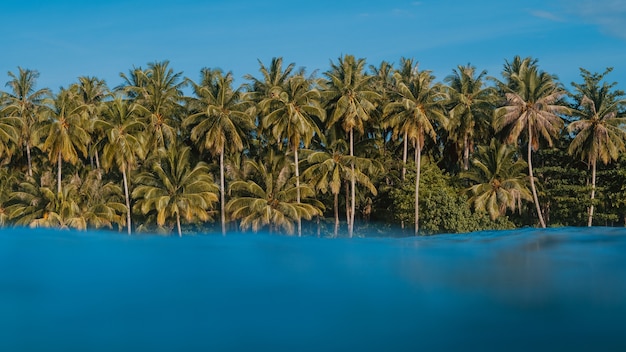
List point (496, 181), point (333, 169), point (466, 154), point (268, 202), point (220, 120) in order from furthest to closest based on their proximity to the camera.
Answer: point (466, 154) → point (496, 181) → point (333, 169) → point (220, 120) → point (268, 202)

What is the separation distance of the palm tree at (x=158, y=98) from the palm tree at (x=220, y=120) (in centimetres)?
174

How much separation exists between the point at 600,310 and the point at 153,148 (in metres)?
27.6

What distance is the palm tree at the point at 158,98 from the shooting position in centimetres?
3494

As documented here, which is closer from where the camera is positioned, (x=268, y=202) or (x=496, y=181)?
(x=268, y=202)

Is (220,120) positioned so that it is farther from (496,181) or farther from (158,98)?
(496,181)

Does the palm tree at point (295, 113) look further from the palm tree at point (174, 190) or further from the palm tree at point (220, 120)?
the palm tree at point (174, 190)

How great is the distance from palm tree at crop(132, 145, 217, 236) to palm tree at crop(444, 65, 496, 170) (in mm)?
14398

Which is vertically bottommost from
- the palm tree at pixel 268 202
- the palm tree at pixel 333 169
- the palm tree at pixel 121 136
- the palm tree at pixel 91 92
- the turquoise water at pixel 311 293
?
the turquoise water at pixel 311 293

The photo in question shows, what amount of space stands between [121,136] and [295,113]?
29.6ft

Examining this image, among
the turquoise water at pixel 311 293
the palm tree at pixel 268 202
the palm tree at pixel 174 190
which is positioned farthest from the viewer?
the palm tree at pixel 174 190

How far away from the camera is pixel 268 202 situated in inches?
1247

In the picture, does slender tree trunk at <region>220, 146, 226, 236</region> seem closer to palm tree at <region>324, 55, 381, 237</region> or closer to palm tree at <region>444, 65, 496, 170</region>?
palm tree at <region>324, 55, 381, 237</region>

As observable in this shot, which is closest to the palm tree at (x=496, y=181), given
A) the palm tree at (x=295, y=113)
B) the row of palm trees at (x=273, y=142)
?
the row of palm trees at (x=273, y=142)

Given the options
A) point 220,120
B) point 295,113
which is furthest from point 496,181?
point 220,120
